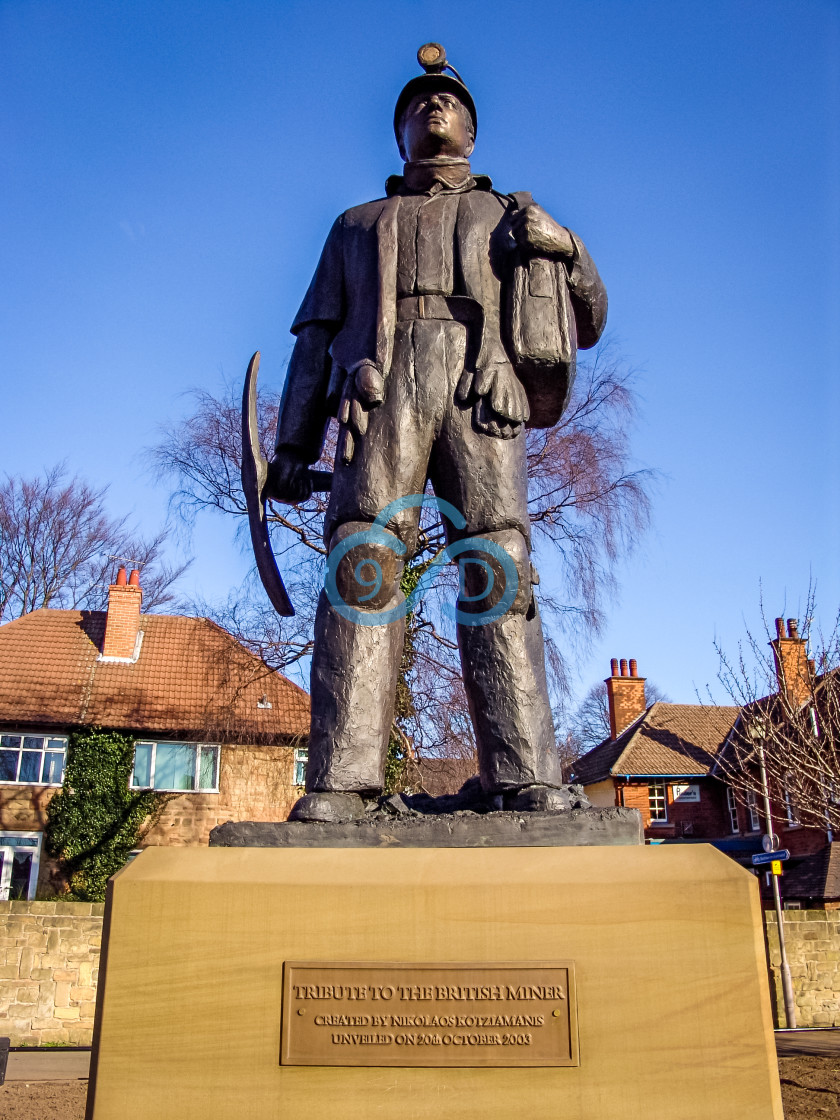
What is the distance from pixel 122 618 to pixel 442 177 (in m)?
21.3

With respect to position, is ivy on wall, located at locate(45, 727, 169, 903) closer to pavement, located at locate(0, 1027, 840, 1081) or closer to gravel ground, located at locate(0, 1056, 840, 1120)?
pavement, located at locate(0, 1027, 840, 1081)

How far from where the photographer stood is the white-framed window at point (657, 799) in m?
28.6

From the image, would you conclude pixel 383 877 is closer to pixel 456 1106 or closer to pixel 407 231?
pixel 456 1106

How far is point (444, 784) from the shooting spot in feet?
48.6

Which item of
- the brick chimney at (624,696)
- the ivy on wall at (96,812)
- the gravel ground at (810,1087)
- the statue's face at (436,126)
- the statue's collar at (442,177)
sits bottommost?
the gravel ground at (810,1087)

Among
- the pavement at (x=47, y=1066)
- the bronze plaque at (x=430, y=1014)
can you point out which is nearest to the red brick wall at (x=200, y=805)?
the pavement at (x=47, y=1066)

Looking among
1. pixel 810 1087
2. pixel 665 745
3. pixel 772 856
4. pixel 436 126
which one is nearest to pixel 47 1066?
pixel 810 1087

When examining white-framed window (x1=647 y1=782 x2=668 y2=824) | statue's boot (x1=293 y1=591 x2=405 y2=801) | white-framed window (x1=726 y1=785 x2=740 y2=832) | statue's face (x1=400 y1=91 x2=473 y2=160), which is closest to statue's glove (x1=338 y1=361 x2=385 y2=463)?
statue's boot (x1=293 y1=591 x2=405 y2=801)

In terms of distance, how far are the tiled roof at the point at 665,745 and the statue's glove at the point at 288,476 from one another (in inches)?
1004

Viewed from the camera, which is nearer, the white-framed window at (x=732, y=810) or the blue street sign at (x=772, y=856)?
the blue street sign at (x=772, y=856)

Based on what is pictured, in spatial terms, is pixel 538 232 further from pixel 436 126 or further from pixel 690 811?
pixel 690 811

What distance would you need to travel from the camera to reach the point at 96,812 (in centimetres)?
2033

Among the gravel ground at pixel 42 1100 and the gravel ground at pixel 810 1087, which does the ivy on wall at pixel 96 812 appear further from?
the gravel ground at pixel 810 1087

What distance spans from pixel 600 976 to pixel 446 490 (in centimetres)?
169
